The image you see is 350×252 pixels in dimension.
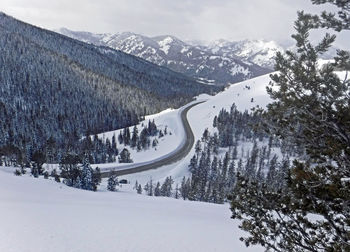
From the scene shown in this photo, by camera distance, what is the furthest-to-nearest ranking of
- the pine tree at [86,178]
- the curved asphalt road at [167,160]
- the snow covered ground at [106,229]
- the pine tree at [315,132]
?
the curved asphalt road at [167,160] → the pine tree at [86,178] → the snow covered ground at [106,229] → the pine tree at [315,132]

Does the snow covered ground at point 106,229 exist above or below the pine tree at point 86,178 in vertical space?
above

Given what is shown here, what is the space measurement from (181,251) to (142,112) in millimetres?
181462

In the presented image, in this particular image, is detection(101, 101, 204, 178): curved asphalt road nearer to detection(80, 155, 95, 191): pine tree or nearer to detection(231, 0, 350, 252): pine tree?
detection(80, 155, 95, 191): pine tree

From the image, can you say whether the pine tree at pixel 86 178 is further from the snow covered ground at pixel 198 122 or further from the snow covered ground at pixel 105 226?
the snow covered ground at pixel 198 122

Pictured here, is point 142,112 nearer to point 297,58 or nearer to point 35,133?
point 35,133

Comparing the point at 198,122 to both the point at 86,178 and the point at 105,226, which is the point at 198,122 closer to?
the point at 86,178

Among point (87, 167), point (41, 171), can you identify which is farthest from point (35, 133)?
point (87, 167)

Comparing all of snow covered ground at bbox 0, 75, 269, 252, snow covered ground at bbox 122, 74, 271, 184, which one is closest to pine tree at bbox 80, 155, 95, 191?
snow covered ground at bbox 0, 75, 269, 252

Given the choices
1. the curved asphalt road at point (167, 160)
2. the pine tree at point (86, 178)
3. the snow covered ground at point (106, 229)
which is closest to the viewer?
the snow covered ground at point (106, 229)

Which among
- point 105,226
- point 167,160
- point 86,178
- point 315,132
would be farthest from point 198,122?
point 315,132

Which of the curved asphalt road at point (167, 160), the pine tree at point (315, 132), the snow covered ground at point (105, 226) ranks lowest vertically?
the curved asphalt road at point (167, 160)

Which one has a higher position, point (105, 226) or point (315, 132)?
point (315, 132)

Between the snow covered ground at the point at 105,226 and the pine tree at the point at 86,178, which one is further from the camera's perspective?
the pine tree at the point at 86,178

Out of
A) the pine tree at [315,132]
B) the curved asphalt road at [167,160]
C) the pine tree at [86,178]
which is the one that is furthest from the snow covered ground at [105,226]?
the curved asphalt road at [167,160]
